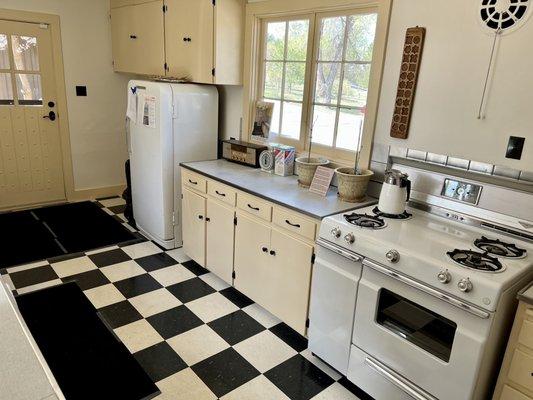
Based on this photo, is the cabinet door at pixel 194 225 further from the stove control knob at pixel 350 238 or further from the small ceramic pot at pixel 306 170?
the stove control knob at pixel 350 238

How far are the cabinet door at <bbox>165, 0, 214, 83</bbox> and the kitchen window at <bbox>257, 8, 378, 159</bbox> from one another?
1.39 feet

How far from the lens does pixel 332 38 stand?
105 inches

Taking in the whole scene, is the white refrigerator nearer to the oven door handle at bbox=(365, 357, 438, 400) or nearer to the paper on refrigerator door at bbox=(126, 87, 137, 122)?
the paper on refrigerator door at bbox=(126, 87, 137, 122)

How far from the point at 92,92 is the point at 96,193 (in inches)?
46.8

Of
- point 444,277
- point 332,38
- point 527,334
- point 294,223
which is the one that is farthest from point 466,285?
point 332,38

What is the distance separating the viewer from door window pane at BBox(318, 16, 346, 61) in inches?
103

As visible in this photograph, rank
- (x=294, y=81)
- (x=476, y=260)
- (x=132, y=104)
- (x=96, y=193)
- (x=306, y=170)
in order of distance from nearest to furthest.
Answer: (x=476, y=260) → (x=306, y=170) → (x=294, y=81) → (x=132, y=104) → (x=96, y=193)

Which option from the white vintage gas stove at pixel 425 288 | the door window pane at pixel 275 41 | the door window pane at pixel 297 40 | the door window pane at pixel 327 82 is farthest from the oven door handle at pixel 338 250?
the door window pane at pixel 275 41

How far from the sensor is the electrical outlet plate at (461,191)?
1973mm

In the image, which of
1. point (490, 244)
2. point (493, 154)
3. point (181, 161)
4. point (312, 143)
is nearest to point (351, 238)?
point (490, 244)

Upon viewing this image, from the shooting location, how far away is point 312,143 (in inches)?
115

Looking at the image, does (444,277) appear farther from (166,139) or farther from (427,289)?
(166,139)

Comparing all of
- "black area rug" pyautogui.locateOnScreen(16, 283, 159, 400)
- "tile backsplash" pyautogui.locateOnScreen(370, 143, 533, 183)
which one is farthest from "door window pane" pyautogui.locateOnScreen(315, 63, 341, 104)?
"black area rug" pyautogui.locateOnScreen(16, 283, 159, 400)

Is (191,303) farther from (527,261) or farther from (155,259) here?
(527,261)
